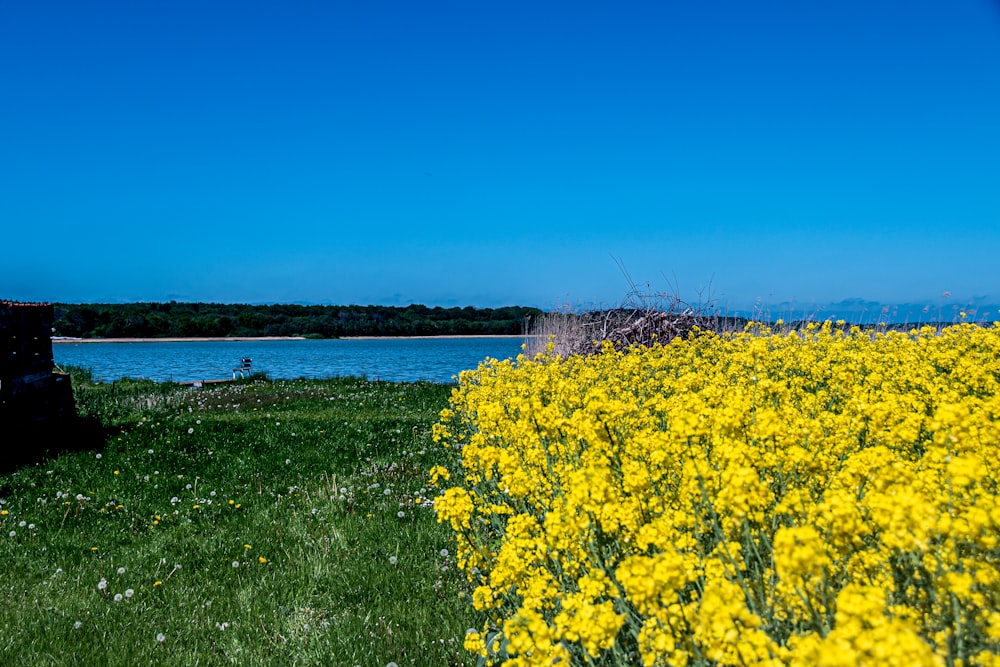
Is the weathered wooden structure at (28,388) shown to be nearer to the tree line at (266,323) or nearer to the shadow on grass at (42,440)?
the shadow on grass at (42,440)

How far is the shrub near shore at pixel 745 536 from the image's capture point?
2160mm

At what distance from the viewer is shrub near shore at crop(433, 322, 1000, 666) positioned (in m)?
2.16

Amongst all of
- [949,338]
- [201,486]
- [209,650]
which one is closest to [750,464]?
[209,650]

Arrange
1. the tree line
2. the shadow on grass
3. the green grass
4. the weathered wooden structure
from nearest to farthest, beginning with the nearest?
the green grass, the shadow on grass, the weathered wooden structure, the tree line

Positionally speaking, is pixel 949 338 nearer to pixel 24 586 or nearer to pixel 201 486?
pixel 201 486

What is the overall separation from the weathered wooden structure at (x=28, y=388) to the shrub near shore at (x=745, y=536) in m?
8.42

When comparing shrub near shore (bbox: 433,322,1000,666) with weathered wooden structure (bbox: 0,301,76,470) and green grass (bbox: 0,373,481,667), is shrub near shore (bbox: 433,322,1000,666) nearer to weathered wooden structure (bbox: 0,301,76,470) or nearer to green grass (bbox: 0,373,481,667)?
green grass (bbox: 0,373,481,667)

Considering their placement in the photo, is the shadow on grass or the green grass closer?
the green grass

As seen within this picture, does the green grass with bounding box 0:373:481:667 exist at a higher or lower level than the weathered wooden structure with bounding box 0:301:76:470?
lower

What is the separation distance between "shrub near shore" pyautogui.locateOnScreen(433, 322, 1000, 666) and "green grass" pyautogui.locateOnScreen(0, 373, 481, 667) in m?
0.94

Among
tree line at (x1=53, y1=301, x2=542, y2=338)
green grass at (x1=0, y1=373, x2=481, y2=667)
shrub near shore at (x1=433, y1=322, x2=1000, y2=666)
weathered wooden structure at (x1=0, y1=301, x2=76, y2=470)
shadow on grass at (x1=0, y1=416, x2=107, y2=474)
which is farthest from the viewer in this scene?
tree line at (x1=53, y1=301, x2=542, y2=338)

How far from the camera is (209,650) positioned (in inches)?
185

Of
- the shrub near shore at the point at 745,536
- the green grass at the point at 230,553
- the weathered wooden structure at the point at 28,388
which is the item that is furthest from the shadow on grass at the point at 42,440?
the shrub near shore at the point at 745,536

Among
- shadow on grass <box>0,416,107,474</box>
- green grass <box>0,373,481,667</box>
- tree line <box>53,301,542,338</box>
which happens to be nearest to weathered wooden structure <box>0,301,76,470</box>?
shadow on grass <box>0,416,107,474</box>
